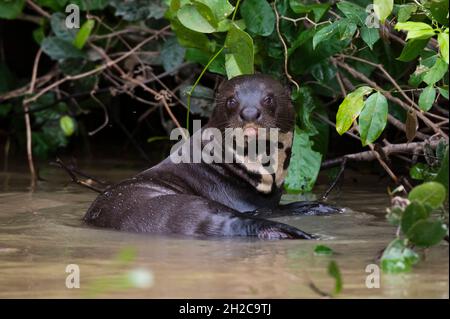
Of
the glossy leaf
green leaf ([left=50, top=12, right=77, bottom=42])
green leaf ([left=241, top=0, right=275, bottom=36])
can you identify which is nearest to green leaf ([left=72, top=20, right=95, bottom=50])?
green leaf ([left=50, top=12, right=77, bottom=42])

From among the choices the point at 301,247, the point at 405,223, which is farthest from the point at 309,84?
the point at 405,223

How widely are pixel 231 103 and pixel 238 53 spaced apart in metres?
0.29

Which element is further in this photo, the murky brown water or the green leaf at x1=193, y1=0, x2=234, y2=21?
the green leaf at x1=193, y1=0, x2=234, y2=21

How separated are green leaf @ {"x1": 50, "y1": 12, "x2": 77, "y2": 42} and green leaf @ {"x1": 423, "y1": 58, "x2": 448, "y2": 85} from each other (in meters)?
2.83

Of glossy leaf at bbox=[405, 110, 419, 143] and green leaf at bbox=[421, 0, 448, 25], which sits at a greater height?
green leaf at bbox=[421, 0, 448, 25]

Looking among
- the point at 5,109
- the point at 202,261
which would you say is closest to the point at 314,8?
the point at 202,261

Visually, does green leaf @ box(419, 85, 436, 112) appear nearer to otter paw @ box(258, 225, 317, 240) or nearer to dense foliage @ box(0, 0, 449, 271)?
dense foliage @ box(0, 0, 449, 271)

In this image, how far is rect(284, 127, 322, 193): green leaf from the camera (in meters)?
5.14

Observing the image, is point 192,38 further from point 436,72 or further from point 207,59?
point 436,72

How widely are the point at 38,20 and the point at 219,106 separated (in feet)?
7.60

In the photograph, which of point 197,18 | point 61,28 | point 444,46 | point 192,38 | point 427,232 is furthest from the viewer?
point 61,28

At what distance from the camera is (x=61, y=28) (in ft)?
19.8

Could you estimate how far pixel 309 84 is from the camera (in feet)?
17.5
